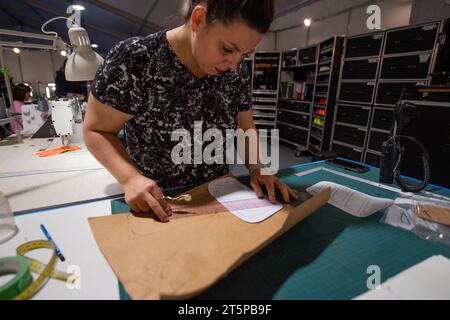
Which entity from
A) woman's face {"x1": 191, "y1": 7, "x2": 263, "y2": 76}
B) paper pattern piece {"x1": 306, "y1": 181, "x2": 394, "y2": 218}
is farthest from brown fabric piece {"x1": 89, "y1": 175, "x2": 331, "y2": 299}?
woman's face {"x1": 191, "y1": 7, "x2": 263, "y2": 76}

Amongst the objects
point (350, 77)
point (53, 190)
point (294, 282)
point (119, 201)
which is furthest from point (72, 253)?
point (350, 77)

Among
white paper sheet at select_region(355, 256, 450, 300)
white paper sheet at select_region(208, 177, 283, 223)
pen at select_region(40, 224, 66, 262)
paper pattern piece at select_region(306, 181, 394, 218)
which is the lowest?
white paper sheet at select_region(355, 256, 450, 300)

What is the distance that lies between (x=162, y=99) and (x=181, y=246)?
0.49 m

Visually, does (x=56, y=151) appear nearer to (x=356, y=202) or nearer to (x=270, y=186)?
(x=270, y=186)

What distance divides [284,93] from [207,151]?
13.8 ft

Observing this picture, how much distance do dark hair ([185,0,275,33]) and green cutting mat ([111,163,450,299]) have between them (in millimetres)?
544

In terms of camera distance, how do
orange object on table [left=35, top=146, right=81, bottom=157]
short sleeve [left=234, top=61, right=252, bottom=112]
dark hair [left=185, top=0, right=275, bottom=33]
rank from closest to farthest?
dark hair [left=185, top=0, right=275, bottom=33]
short sleeve [left=234, top=61, right=252, bottom=112]
orange object on table [left=35, top=146, right=81, bottom=157]

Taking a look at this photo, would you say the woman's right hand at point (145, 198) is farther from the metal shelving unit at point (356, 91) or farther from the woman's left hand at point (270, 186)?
the metal shelving unit at point (356, 91)

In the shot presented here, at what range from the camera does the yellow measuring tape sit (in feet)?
1.49

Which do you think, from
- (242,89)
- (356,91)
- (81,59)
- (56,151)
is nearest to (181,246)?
(242,89)

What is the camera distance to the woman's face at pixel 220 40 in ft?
2.07

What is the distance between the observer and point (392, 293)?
48 cm

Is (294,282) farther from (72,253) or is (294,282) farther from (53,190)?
(53,190)

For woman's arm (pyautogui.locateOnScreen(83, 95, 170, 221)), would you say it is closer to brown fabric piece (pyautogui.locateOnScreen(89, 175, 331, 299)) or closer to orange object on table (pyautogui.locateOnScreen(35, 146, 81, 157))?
brown fabric piece (pyautogui.locateOnScreen(89, 175, 331, 299))
